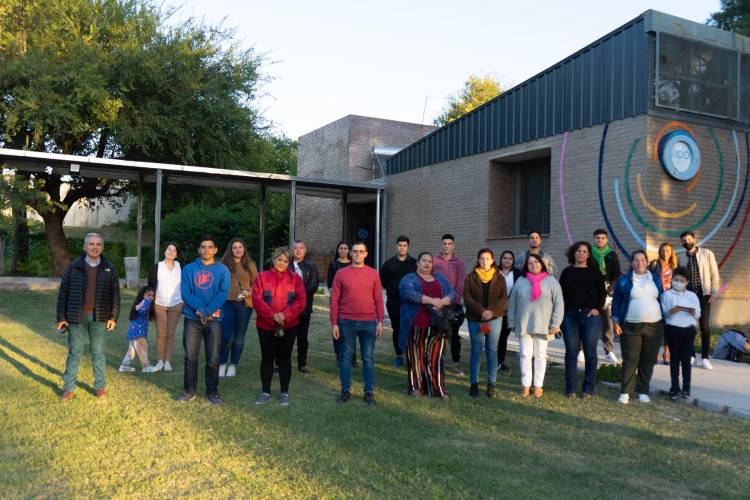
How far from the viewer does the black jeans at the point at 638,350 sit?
7.16m

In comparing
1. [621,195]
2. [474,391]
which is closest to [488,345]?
[474,391]

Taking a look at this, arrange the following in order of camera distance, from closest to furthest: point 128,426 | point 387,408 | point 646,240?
1. point 128,426
2. point 387,408
3. point 646,240

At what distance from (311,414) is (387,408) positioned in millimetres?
772

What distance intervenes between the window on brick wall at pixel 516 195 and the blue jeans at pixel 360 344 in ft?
32.1

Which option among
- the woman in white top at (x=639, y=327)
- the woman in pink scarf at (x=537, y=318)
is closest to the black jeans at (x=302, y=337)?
the woman in pink scarf at (x=537, y=318)

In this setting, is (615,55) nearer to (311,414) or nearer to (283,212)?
(311,414)

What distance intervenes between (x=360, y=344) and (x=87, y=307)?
9.06 feet

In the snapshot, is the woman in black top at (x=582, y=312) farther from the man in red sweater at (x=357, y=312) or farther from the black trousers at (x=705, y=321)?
the black trousers at (x=705, y=321)

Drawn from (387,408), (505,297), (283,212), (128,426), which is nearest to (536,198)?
(505,297)

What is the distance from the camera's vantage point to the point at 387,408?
6.55 meters

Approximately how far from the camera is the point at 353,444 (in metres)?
5.29

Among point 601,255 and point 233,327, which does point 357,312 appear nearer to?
point 233,327

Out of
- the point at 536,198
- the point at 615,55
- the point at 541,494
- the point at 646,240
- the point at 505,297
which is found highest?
the point at 615,55

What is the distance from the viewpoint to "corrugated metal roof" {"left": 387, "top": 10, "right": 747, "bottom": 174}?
12.6 m
